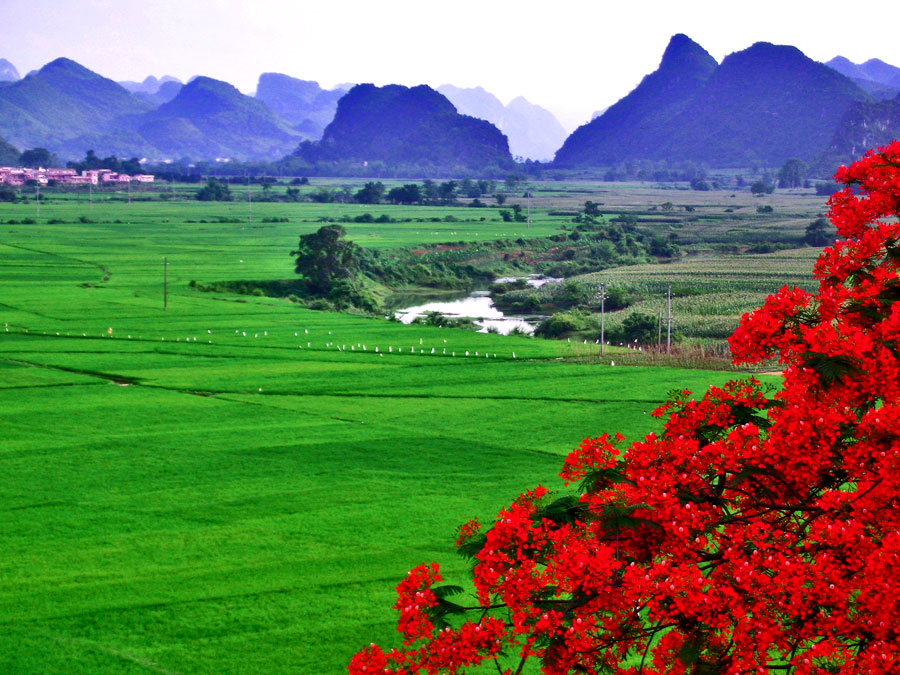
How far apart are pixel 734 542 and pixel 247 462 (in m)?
20.0

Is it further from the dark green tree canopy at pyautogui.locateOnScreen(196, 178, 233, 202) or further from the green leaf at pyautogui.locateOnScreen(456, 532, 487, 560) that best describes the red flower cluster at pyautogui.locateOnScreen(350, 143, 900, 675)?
the dark green tree canopy at pyautogui.locateOnScreen(196, 178, 233, 202)

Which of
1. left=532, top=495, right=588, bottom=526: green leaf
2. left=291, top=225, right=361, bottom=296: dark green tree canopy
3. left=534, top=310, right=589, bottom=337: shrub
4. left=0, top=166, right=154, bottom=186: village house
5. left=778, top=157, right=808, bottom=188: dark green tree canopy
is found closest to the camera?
left=532, top=495, right=588, bottom=526: green leaf

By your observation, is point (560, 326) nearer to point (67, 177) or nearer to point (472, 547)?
point (472, 547)

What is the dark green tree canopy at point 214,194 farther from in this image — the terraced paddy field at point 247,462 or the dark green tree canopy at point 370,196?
the terraced paddy field at point 247,462

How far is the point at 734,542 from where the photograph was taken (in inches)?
269

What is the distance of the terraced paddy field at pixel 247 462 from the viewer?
51.4ft

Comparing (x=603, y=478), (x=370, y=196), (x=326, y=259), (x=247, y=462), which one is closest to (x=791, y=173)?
(x=370, y=196)

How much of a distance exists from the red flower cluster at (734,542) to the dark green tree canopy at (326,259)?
64460mm

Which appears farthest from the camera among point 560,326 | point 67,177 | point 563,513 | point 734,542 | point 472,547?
point 67,177

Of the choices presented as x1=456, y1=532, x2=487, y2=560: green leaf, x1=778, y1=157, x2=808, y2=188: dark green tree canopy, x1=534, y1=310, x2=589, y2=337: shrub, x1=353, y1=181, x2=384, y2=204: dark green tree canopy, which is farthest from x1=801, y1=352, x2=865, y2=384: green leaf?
x1=778, y1=157, x2=808, y2=188: dark green tree canopy

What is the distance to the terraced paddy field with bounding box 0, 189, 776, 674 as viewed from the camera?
15664mm

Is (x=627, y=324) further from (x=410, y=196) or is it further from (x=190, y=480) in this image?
(x=410, y=196)

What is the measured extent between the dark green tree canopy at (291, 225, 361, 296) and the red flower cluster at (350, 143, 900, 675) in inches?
2538

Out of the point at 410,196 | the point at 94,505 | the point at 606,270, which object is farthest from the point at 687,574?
the point at 410,196
